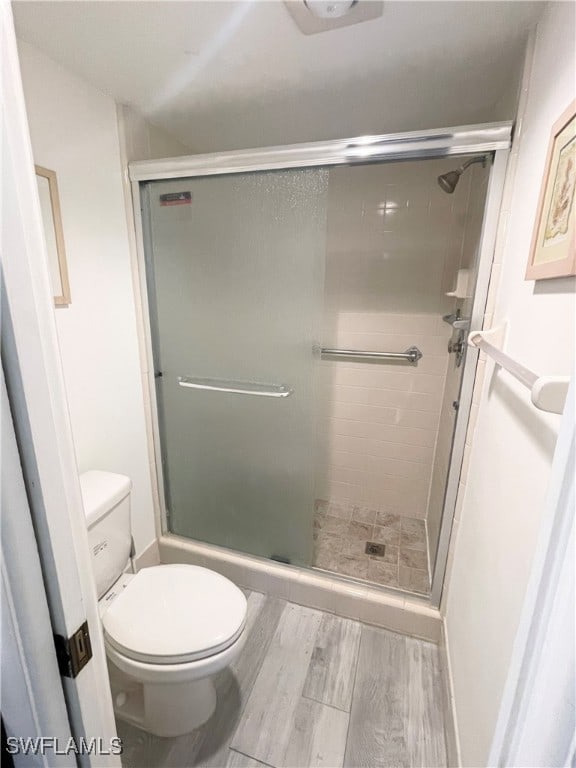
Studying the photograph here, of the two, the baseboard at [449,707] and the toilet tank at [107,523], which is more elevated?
the toilet tank at [107,523]

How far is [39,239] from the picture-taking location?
0.44 m

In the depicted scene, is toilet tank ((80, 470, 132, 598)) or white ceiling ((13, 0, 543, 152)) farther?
toilet tank ((80, 470, 132, 598))

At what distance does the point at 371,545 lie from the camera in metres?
2.00

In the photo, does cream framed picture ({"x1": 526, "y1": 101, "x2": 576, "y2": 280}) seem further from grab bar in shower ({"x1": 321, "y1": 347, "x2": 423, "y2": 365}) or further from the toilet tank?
the toilet tank

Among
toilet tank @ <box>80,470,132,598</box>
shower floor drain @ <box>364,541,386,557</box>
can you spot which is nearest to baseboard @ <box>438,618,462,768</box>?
shower floor drain @ <box>364,541,386,557</box>

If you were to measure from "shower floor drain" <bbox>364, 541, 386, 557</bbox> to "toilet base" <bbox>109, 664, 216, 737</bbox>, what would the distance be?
1032 millimetres

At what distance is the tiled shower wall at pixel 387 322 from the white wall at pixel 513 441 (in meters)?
0.73

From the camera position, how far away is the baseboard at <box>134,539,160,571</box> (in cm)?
177

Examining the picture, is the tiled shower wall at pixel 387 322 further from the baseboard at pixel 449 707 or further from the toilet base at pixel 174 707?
the toilet base at pixel 174 707

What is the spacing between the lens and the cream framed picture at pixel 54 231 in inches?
45.3

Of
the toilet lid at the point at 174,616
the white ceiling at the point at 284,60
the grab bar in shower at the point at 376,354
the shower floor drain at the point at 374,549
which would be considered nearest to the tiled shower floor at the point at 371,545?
the shower floor drain at the point at 374,549

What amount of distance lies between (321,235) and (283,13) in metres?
0.62

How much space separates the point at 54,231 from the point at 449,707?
210cm

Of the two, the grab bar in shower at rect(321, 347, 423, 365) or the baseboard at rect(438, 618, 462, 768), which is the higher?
the grab bar in shower at rect(321, 347, 423, 365)
